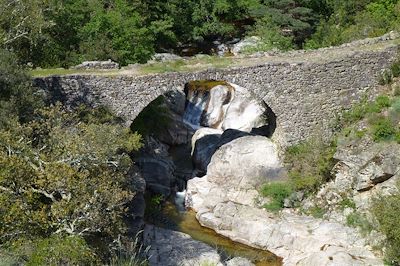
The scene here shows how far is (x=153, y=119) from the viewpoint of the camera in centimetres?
2850

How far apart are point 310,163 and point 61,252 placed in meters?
13.3

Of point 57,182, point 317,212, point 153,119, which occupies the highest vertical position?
point 57,182

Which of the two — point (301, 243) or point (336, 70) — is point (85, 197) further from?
point (336, 70)

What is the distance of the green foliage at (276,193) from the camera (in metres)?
22.0

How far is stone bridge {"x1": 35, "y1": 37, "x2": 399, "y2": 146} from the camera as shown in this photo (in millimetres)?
21406

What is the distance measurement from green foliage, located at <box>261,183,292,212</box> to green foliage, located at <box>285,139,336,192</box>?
0.41 meters

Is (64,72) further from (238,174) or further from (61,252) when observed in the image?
(61,252)

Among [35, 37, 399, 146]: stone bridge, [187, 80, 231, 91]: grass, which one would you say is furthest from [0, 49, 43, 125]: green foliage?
[187, 80, 231, 91]: grass

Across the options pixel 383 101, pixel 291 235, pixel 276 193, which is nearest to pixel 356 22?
pixel 383 101

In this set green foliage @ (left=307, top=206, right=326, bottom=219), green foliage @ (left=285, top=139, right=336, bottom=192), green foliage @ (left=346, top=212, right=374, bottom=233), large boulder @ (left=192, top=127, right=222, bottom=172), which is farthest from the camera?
large boulder @ (left=192, top=127, right=222, bottom=172)

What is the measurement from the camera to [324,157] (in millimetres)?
22266

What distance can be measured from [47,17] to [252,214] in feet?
50.0

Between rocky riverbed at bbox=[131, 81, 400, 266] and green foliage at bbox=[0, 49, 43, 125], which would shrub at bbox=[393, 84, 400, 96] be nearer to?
rocky riverbed at bbox=[131, 81, 400, 266]

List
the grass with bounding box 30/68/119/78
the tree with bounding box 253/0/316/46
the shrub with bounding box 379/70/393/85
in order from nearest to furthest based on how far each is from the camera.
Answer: the grass with bounding box 30/68/119/78
the shrub with bounding box 379/70/393/85
the tree with bounding box 253/0/316/46
